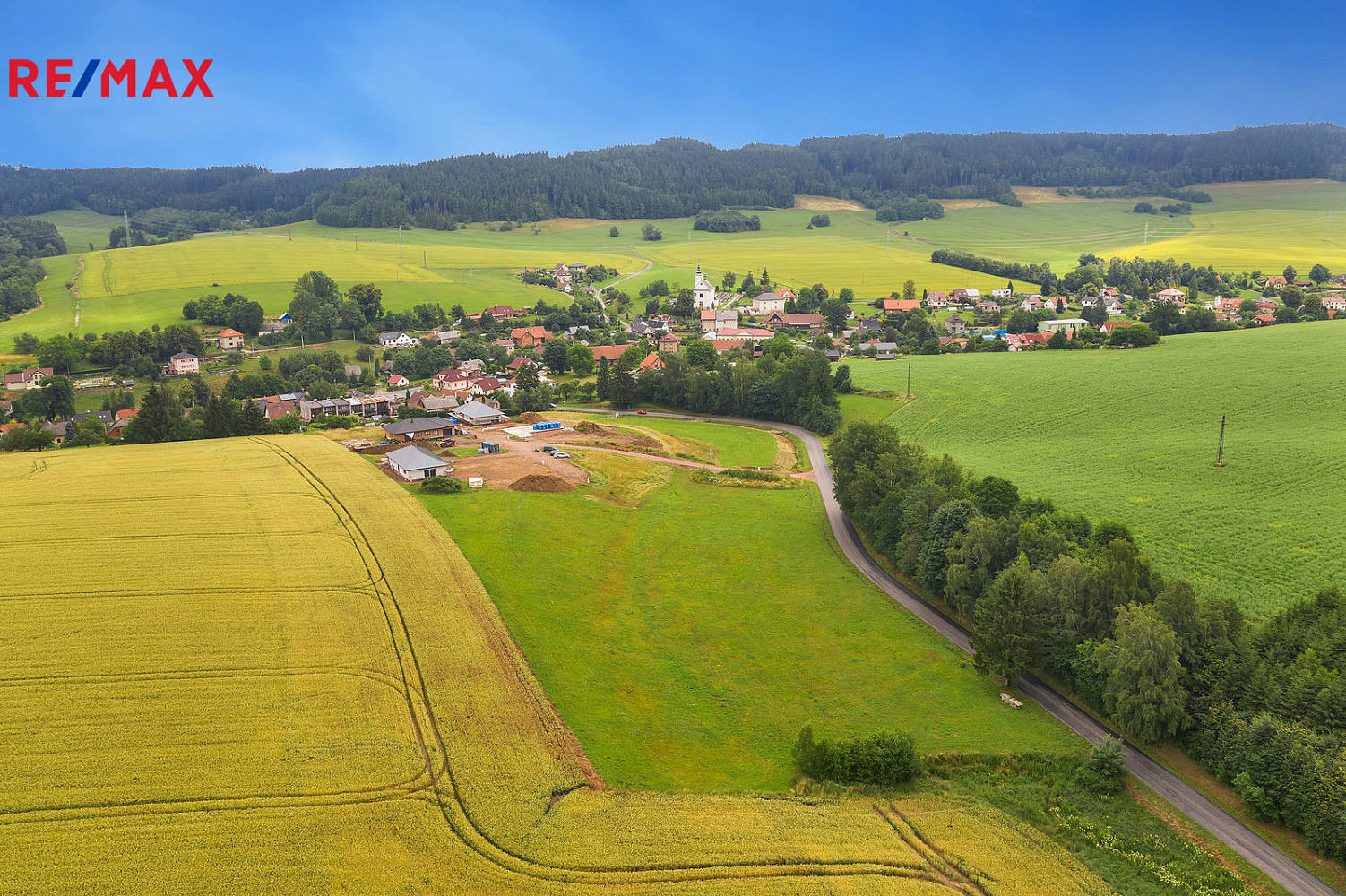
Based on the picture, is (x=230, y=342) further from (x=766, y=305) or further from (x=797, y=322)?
(x=797, y=322)

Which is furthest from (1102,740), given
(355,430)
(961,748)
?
(355,430)

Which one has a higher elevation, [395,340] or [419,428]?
[395,340]

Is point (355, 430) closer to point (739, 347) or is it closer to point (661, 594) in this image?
point (661, 594)

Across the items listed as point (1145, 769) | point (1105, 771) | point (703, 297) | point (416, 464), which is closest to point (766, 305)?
point (703, 297)

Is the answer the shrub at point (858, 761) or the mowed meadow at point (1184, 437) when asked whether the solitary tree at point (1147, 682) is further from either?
the shrub at point (858, 761)

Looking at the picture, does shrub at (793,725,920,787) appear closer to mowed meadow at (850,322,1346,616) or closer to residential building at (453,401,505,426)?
mowed meadow at (850,322,1346,616)

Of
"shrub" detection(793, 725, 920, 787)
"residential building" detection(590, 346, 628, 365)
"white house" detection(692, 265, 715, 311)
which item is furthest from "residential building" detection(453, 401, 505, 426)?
"white house" detection(692, 265, 715, 311)

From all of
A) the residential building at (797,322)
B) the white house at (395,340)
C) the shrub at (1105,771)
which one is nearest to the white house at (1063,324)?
the residential building at (797,322)
